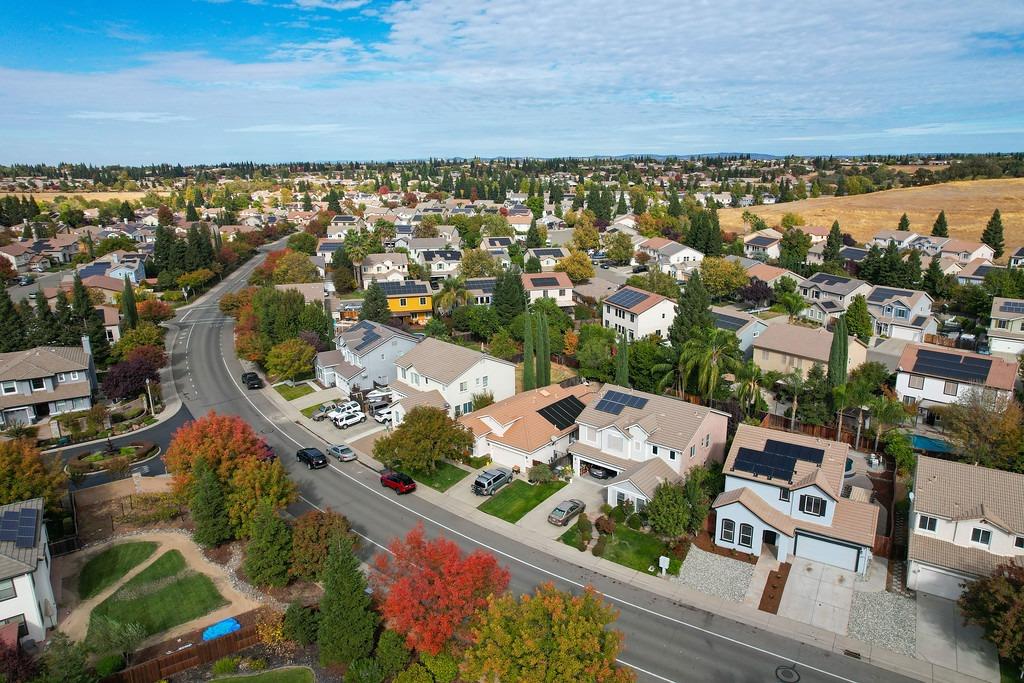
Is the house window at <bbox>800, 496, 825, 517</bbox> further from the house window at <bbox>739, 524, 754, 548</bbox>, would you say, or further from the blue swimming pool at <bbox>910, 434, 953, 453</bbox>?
the blue swimming pool at <bbox>910, 434, 953, 453</bbox>

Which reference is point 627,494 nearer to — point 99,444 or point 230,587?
point 230,587

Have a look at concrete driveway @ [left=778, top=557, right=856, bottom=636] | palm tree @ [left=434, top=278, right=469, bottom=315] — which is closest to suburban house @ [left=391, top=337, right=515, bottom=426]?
palm tree @ [left=434, top=278, right=469, bottom=315]

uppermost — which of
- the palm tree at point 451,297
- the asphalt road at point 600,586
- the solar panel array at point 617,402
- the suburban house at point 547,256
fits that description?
the suburban house at point 547,256

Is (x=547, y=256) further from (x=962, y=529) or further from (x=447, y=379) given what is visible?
(x=962, y=529)

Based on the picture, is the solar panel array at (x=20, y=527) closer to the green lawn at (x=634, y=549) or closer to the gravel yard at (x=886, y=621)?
the green lawn at (x=634, y=549)

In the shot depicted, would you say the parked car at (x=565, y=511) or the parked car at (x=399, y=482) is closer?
the parked car at (x=565, y=511)

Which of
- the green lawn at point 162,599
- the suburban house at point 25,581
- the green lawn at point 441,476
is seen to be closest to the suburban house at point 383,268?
the green lawn at point 441,476

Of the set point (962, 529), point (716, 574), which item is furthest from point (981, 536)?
point (716, 574)
